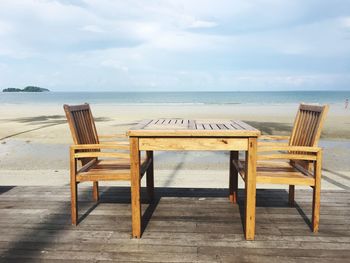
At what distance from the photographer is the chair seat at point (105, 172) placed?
3040 mm

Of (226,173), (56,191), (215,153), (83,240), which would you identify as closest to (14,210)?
(56,191)

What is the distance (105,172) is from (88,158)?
1.84 ft

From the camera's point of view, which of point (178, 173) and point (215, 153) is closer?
point (178, 173)

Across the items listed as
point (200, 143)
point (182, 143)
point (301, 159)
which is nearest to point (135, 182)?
point (182, 143)

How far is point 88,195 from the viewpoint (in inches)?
164

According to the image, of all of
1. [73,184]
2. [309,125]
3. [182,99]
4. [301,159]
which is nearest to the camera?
[301,159]

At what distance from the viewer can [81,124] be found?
359 centimetres

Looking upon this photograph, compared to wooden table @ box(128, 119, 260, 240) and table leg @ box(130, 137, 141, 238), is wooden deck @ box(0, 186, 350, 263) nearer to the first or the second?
table leg @ box(130, 137, 141, 238)

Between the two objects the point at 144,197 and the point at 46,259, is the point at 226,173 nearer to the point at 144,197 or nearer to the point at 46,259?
the point at 144,197

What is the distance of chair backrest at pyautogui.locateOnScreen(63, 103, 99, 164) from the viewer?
3.24 metres

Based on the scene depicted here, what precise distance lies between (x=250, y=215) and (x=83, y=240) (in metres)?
1.42

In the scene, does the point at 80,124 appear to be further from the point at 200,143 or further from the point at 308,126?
the point at 308,126

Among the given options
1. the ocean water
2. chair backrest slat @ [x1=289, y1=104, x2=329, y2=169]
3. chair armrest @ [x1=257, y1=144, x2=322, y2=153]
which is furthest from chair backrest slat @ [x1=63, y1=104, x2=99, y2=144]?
the ocean water

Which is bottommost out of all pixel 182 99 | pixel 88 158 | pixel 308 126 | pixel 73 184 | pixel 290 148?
pixel 182 99
